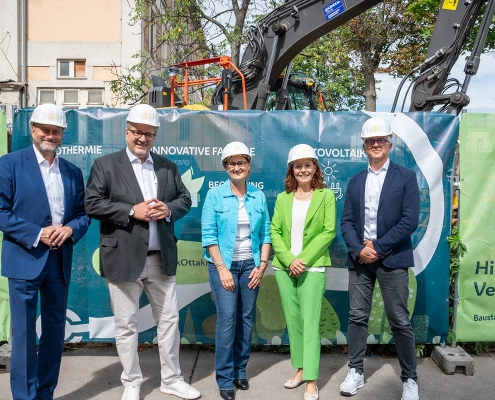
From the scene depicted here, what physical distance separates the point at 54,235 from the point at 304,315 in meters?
1.97

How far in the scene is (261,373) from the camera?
4629 mm

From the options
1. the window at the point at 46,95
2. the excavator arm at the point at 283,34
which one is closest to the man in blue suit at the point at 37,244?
the excavator arm at the point at 283,34

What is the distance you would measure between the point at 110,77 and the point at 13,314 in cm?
1809

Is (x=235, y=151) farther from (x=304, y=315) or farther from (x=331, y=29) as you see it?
(x=331, y=29)

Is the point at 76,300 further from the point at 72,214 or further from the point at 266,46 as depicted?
the point at 266,46

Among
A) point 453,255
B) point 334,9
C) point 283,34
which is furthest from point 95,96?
point 453,255

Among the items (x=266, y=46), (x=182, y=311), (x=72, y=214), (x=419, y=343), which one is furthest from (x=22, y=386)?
(x=266, y=46)

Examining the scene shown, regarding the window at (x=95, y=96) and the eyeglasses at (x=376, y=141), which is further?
the window at (x=95, y=96)

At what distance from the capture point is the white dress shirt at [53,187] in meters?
3.73

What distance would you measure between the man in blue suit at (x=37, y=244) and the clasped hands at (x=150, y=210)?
1.44ft

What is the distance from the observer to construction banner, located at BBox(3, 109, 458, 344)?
489 centimetres

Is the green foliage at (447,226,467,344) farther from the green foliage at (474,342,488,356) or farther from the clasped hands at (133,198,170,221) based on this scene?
the clasped hands at (133,198,170,221)

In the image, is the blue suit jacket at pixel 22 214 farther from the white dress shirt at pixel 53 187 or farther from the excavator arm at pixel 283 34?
the excavator arm at pixel 283 34

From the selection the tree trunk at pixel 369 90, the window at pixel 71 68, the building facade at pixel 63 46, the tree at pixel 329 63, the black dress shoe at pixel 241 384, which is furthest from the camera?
the window at pixel 71 68
